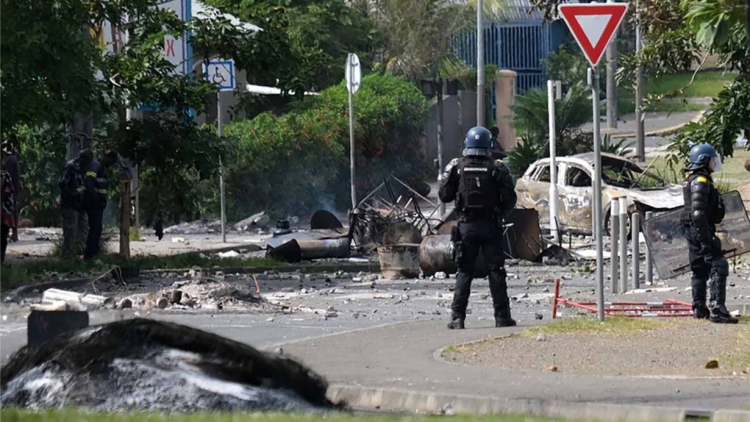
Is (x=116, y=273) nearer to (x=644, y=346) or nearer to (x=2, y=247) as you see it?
(x=2, y=247)

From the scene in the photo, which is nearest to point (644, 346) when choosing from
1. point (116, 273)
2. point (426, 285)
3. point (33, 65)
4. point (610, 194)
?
point (426, 285)

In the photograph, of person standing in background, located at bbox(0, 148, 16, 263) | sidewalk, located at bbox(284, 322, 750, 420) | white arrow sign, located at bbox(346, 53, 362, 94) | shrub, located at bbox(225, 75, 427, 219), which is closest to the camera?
sidewalk, located at bbox(284, 322, 750, 420)

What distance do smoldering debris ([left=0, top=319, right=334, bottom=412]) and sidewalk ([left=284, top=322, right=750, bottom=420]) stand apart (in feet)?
2.88

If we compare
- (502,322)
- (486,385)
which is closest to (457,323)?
(502,322)

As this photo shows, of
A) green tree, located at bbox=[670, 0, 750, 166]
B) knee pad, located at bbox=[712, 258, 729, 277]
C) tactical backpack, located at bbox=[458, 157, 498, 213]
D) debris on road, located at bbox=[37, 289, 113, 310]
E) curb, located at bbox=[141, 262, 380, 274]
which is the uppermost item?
green tree, located at bbox=[670, 0, 750, 166]

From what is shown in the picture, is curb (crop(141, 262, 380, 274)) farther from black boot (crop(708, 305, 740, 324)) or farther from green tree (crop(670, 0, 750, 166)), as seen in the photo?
black boot (crop(708, 305, 740, 324))

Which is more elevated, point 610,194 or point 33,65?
point 33,65

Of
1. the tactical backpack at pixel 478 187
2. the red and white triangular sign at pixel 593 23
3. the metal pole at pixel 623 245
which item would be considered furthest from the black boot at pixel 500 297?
the metal pole at pixel 623 245

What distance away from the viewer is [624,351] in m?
10.9

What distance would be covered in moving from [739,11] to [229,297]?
25.1 ft

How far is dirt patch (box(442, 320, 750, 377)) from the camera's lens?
400 inches

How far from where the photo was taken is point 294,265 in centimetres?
2059

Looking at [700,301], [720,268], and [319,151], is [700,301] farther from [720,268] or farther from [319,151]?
[319,151]

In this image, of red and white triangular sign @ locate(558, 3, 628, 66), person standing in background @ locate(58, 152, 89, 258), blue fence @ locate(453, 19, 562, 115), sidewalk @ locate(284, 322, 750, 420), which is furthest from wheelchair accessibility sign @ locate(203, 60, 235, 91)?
blue fence @ locate(453, 19, 562, 115)
